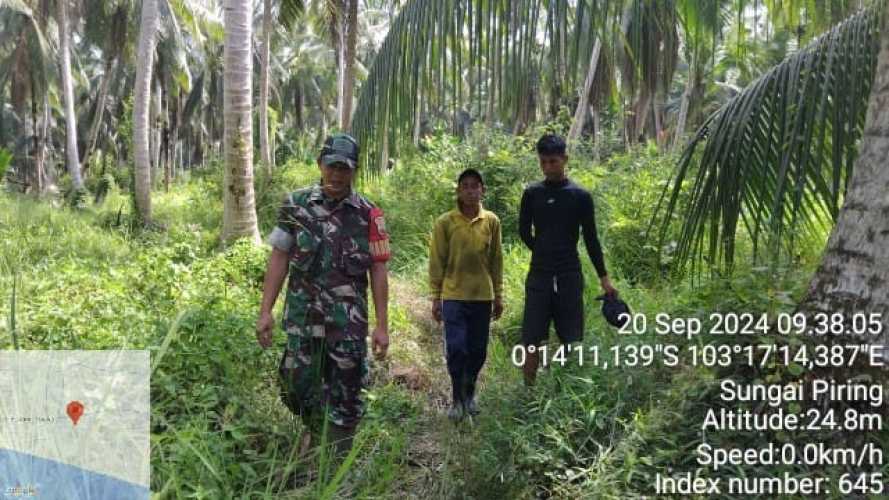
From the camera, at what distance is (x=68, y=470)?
7.43 ft

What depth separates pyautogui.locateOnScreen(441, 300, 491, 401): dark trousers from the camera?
3.65 meters

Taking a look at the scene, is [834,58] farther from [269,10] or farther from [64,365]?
[269,10]

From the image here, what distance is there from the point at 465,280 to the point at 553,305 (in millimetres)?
515

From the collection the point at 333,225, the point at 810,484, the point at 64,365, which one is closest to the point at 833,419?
the point at 810,484

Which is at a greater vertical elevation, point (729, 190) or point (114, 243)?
point (729, 190)

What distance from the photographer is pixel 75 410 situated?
2576 mm

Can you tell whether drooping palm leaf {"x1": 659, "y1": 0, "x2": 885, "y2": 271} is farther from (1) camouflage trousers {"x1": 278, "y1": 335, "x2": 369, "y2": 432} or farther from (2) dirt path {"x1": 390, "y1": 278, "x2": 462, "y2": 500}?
(1) camouflage trousers {"x1": 278, "y1": 335, "x2": 369, "y2": 432}

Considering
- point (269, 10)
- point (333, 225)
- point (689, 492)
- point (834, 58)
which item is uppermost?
point (269, 10)

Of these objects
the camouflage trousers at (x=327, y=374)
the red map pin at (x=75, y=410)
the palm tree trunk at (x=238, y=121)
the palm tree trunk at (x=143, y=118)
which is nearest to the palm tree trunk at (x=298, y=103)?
the palm tree trunk at (x=143, y=118)

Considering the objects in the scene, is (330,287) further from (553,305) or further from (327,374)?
(553,305)

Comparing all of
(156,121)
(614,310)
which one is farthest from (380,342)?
(156,121)

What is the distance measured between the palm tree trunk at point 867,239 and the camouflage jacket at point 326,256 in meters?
1.84

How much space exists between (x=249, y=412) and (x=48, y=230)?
6952mm

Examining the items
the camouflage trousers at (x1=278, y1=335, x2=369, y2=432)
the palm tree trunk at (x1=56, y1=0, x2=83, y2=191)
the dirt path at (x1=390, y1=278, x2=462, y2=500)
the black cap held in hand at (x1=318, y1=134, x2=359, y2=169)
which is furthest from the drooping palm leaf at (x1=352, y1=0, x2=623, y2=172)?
the palm tree trunk at (x1=56, y1=0, x2=83, y2=191)
